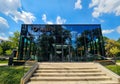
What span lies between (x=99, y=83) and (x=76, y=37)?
37.0 feet

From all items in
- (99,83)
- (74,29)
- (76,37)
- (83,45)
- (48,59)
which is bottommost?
(99,83)

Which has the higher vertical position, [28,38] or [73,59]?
[28,38]

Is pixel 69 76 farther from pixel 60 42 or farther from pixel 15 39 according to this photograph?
pixel 15 39

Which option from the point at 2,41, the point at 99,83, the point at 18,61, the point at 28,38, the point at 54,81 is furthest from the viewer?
the point at 2,41

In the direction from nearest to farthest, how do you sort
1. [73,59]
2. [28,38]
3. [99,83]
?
[99,83], [73,59], [28,38]

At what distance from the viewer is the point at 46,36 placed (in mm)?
18328

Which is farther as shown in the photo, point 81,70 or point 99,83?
point 81,70

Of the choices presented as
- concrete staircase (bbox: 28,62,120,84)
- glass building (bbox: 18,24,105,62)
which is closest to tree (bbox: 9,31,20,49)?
glass building (bbox: 18,24,105,62)

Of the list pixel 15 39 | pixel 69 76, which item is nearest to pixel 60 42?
pixel 69 76

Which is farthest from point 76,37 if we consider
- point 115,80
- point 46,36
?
point 115,80

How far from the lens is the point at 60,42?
1808 centimetres

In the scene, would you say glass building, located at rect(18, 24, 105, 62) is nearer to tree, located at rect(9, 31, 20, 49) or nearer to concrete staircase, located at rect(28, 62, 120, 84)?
concrete staircase, located at rect(28, 62, 120, 84)

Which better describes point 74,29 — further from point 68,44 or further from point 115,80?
point 115,80

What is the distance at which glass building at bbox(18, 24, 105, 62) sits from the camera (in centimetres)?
1770
